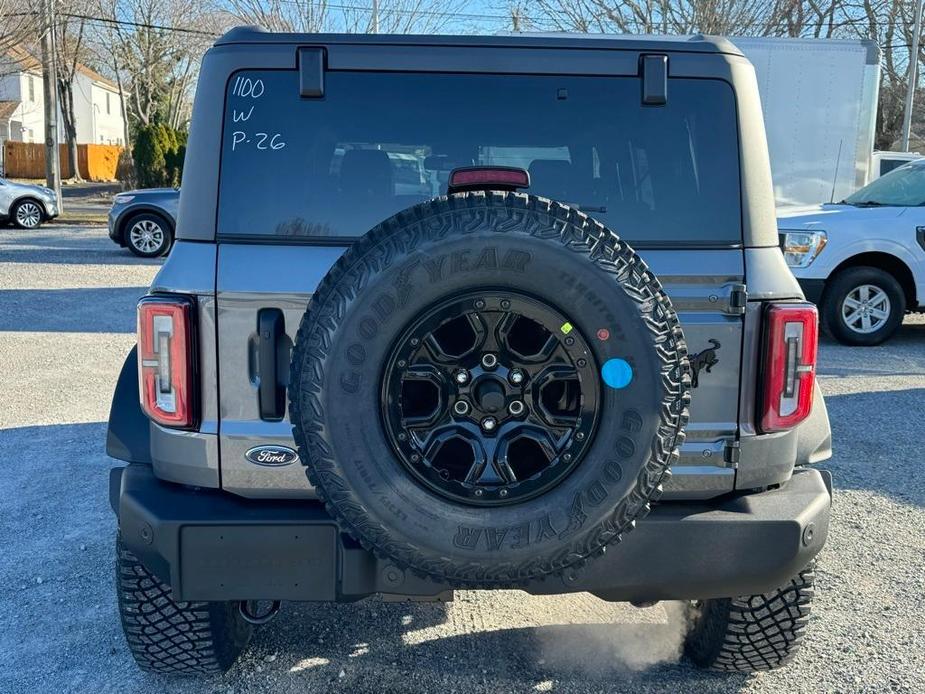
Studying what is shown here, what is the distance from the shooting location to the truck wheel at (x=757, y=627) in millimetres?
2846

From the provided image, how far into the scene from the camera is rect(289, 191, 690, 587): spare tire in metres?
2.15

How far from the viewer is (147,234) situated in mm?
14789

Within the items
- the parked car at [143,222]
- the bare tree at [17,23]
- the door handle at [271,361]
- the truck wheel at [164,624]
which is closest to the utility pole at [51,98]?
the bare tree at [17,23]

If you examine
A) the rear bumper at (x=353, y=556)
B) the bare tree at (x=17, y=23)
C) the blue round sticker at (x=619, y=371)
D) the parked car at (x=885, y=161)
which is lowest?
the rear bumper at (x=353, y=556)

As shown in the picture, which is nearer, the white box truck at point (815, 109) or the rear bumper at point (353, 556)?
the rear bumper at point (353, 556)

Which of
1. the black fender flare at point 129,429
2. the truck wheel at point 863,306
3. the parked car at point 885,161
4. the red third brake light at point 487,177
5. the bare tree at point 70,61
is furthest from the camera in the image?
the bare tree at point 70,61

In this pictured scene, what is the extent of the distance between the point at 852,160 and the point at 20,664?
1187 cm

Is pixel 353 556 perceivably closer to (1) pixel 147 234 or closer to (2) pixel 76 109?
(1) pixel 147 234

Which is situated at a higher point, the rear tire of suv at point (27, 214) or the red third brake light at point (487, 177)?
the red third brake light at point (487, 177)

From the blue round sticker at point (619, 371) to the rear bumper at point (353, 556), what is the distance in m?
0.49

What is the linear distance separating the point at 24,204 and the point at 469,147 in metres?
19.9

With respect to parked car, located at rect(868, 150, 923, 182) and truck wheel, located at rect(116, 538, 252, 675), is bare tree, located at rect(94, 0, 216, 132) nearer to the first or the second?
parked car, located at rect(868, 150, 923, 182)

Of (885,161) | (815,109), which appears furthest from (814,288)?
(885,161)

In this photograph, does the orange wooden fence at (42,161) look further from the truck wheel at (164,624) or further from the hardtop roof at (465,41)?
the hardtop roof at (465,41)
